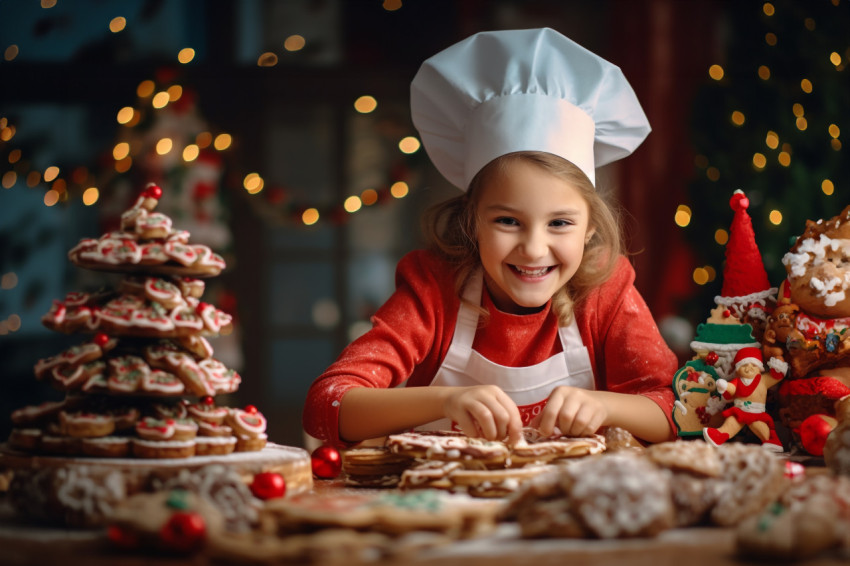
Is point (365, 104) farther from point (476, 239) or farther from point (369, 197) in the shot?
point (476, 239)

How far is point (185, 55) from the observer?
4551 mm

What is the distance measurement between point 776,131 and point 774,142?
0.05 meters

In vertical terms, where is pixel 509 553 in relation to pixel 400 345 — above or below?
below

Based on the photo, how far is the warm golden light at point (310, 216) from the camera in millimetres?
4621

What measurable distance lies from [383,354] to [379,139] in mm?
3308

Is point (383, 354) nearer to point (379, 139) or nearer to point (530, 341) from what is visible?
point (530, 341)

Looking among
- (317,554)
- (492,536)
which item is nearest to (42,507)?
(317,554)

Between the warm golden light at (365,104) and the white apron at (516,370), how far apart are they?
127 inches

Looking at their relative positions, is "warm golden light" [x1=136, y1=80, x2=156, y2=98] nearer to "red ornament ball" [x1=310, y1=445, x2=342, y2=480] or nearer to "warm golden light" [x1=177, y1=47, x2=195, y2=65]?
"warm golden light" [x1=177, y1=47, x2=195, y2=65]

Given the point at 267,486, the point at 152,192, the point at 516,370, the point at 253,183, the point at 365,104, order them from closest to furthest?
the point at 267,486 < the point at 152,192 < the point at 516,370 < the point at 253,183 < the point at 365,104

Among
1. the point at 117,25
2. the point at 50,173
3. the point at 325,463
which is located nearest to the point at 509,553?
the point at 325,463

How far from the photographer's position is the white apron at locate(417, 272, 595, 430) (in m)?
1.56

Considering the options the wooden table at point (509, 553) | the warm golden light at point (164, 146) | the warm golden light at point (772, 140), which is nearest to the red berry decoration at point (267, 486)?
the wooden table at point (509, 553)

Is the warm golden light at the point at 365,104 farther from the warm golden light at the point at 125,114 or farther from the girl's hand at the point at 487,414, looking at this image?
the girl's hand at the point at 487,414
